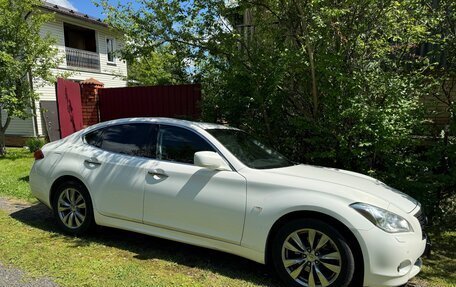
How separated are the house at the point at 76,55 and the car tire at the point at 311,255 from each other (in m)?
13.9

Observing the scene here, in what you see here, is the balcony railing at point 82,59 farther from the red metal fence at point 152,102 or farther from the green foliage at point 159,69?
the red metal fence at point 152,102

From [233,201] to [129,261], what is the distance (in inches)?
53.1

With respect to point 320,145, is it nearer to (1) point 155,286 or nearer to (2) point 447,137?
(2) point 447,137

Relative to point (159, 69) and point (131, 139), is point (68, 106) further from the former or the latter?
point (159, 69)

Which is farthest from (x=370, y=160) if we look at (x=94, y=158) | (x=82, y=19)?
(x=82, y=19)

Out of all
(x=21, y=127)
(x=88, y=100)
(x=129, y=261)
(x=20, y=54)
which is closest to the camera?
(x=129, y=261)

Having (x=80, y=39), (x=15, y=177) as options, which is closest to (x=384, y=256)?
(x=15, y=177)

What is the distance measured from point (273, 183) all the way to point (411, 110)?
2.67 m

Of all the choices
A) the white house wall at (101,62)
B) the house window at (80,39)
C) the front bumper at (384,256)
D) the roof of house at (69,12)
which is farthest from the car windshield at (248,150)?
the house window at (80,39)

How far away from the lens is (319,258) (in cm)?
353

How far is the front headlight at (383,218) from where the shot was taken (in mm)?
3371

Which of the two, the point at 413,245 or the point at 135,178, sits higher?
the point at 135,178

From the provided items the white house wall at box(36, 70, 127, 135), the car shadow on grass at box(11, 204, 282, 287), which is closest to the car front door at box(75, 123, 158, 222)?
the car shadow on grass at box(11, 204, 282, 287)

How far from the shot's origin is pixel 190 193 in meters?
4.07
